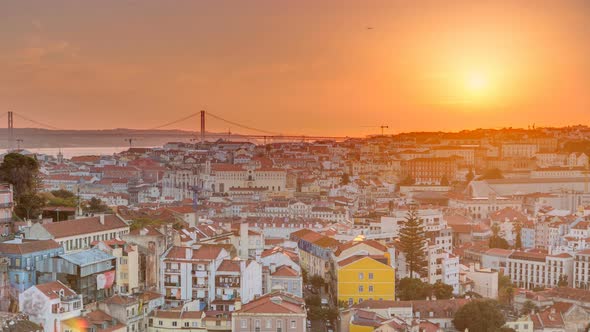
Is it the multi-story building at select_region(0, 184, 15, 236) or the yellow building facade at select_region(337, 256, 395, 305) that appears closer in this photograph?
the multi-story building at select_region(0, 184, 15, 236)

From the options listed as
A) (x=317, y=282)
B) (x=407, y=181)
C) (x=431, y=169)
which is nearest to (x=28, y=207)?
(x=317, y=282)

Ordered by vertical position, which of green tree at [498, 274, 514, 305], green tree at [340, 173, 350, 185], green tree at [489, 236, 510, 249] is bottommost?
green tree at [498, 274, 514, 305]

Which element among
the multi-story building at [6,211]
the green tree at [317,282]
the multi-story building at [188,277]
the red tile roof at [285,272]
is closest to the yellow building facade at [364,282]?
the red tile roof at [285,272]

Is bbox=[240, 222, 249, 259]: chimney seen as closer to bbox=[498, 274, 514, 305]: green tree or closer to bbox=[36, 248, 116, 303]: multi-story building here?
bbox=[36, 248, 116, 303]: multi-story building

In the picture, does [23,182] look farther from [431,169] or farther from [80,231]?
[431,169]

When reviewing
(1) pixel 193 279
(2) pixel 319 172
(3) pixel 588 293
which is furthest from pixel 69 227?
(2) pixel 319 172

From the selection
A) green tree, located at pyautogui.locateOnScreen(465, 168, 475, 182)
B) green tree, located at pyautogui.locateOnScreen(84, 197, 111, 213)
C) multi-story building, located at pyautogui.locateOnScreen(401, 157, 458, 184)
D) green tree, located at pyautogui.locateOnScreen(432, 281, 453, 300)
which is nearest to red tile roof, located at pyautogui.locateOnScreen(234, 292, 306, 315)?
green tree, located at pyautogui.locateOnScreen(432, 281, 453, 300)
